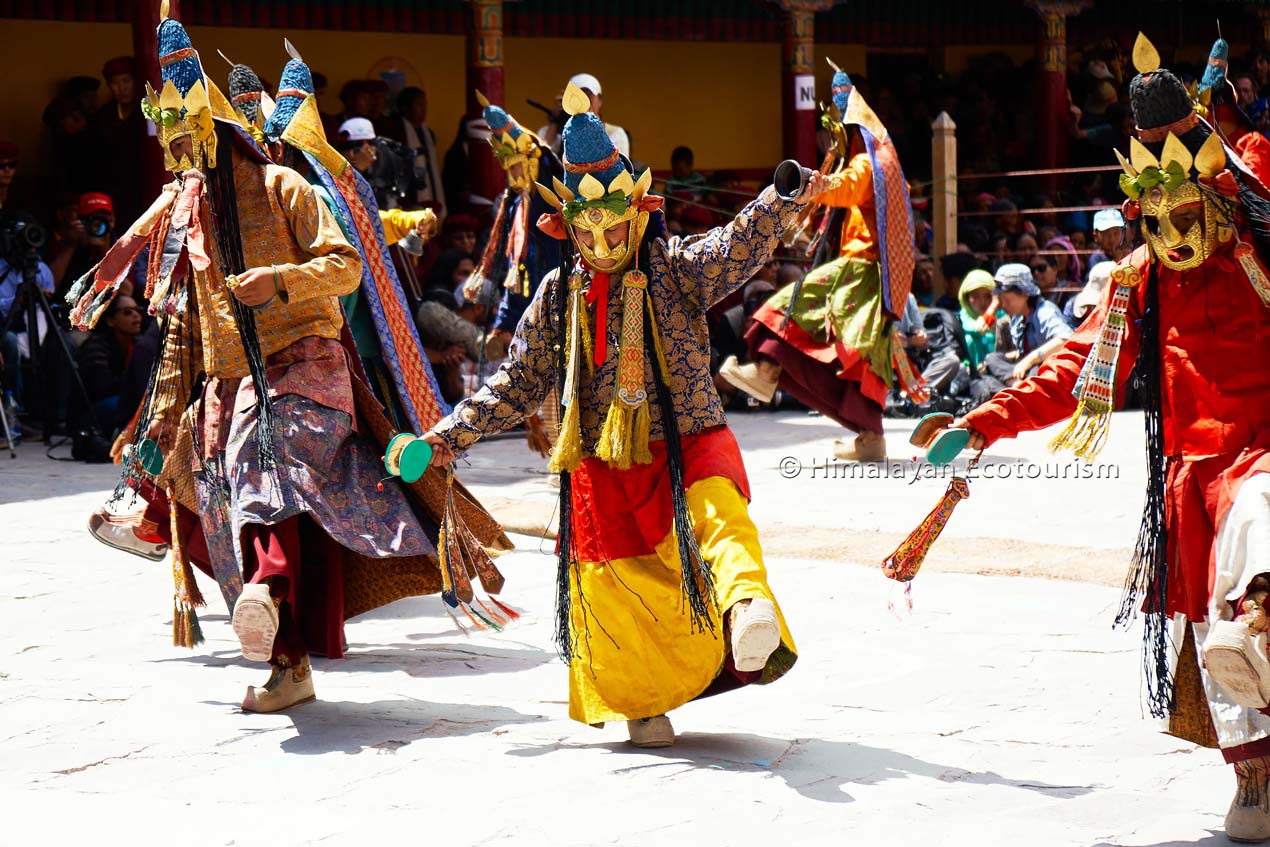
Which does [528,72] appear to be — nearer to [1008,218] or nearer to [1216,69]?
[1008,218]

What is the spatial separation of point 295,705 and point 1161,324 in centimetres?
246

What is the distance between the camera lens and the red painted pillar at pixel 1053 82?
15.9 meters

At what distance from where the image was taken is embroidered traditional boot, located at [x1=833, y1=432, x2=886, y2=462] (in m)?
8.88

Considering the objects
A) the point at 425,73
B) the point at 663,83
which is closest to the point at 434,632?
the point at 425,73

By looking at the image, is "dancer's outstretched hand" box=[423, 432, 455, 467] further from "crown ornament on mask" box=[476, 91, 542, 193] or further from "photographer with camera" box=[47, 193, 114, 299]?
"photographer with camera" box=[47, 193, 114, 299]

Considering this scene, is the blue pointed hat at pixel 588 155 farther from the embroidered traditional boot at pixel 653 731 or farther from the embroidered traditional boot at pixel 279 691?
the embroidered traditional boot at pixel 279 691

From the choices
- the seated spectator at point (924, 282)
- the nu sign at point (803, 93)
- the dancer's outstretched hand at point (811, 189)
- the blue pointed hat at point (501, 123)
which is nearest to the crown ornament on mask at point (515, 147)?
the blue pointed hat at point (501, 123)

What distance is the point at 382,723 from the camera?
14.9ft

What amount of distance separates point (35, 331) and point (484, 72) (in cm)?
412

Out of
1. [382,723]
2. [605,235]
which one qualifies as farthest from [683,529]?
[382,723]

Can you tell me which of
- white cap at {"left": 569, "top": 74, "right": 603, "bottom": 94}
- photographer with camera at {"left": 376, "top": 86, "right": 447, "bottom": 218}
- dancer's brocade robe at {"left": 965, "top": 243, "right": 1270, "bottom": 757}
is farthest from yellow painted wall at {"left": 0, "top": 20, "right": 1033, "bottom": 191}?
dancer's brocade robe at {"left": 965, "top": 243, "right": 1270, "bottom": 757}

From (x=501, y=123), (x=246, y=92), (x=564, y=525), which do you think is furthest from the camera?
(x=501, y=123)

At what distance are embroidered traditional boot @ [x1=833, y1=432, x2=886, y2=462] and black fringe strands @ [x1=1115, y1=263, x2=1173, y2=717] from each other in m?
5.02

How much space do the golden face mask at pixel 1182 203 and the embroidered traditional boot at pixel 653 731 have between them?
1.58m
